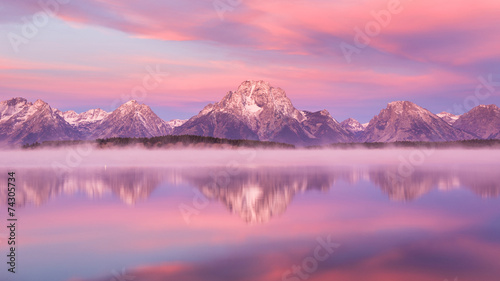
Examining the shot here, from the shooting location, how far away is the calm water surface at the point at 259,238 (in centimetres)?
Answer: 2281

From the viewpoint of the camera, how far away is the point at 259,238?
30.5m

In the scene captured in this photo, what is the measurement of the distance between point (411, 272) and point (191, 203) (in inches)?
1290

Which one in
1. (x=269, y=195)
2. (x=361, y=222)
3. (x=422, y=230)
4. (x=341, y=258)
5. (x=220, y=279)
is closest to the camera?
(x=220, y=279)

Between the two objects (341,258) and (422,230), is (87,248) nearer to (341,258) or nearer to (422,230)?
(341,258)

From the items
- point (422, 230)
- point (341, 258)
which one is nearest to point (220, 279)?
point (341, 258)

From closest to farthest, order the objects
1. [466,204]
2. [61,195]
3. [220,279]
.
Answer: [220,279] → [466,204] → [61,195]

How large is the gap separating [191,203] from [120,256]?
2532 centimetres

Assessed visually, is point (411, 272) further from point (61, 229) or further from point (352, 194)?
point (352, 194)

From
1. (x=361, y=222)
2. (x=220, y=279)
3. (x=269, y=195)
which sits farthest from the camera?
(x=269, y=195)

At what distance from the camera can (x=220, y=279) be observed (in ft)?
69.8

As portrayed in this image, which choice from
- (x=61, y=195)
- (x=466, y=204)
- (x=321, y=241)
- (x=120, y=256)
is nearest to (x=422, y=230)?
(x=321, y=241)

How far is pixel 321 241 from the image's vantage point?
29.6 metres

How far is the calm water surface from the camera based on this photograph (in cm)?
2281

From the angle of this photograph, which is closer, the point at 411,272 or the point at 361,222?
the point at 411,272
